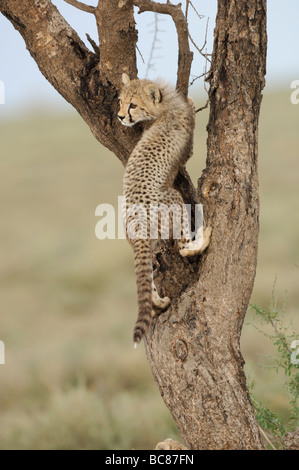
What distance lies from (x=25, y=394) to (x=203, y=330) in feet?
19.3

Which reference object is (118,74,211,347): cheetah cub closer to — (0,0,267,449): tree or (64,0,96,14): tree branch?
(0,0,267,449): tree

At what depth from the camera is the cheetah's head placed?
404 centimetres

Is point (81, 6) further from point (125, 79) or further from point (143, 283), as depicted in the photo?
point (143, 283)

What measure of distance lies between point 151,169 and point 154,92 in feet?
2.31

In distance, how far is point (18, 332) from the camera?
13188 mm

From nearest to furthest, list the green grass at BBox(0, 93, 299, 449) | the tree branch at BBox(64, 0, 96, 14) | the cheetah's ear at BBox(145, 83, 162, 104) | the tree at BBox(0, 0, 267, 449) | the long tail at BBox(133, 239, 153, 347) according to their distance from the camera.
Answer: the long tail at BBox(133, 239, 153, 347) < the tree at BBox(0, 0, 267, 449) < the tree branch at BBox(64, 0, 96, 14) < the cheetah's ear at BBox(145, 83, 162, 104) < the green grass at BBox(0, 93, 299, 449)

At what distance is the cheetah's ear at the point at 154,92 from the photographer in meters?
4.32

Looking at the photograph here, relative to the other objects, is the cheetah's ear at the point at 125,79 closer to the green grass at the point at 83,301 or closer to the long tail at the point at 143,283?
the long tail at the point at 143,283

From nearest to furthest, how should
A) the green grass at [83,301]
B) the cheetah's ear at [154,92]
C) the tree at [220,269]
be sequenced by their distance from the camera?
1. the tree at [220,269]
2. the cheetah's ear at [154,92]
3. the green grass at [83,301]

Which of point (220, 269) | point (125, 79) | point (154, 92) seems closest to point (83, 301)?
point (154, 92)

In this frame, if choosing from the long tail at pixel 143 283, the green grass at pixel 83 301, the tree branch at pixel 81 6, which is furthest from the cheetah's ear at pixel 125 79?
the green grass at pixel 83 301

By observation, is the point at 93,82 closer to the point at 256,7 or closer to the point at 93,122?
the point at 93,122

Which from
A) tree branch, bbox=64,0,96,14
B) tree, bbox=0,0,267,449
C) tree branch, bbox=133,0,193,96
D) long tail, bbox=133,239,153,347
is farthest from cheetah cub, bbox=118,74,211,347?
tree branch, bbox=64,0,96,14

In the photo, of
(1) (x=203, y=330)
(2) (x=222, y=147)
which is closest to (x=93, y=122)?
(2) (x=222, y=147)
